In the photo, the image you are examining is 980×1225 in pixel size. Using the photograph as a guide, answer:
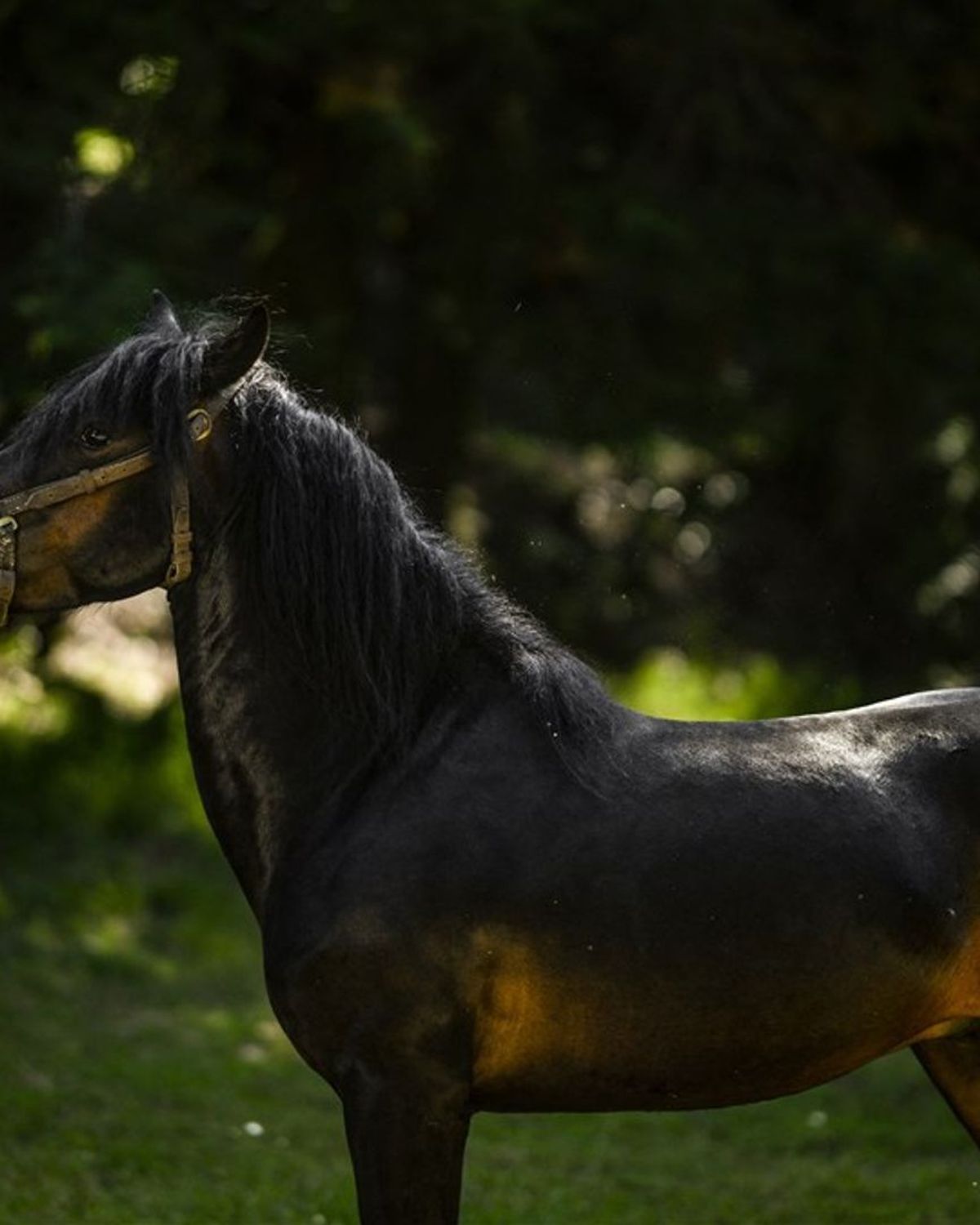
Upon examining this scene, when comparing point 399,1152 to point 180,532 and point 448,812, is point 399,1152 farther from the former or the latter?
point 180,532

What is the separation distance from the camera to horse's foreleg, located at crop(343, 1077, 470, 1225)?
323 cm

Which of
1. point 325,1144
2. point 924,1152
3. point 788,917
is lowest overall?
point 325,1144

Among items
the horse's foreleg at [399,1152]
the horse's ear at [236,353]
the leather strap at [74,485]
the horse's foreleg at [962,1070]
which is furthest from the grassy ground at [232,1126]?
the horse's ear at [236,353]

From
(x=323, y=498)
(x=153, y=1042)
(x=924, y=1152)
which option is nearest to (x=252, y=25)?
(x=153, y=1042)

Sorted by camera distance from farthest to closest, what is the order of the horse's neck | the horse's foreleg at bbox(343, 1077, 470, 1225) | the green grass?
the green grass
the horse's neck
the horse's foreleg at bbox(343, 1077, 470, 1225)

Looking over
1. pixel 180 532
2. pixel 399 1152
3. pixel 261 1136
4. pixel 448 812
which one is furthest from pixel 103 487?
pixel 261 1136

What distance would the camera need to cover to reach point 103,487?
3418 mm

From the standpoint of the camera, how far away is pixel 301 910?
3307mm

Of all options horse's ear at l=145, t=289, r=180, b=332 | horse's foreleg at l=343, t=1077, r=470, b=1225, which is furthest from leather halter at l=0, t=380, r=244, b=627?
horse's foreleg at l=343, t=1077, r=470, b=1225

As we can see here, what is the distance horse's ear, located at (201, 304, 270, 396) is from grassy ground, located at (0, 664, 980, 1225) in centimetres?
270

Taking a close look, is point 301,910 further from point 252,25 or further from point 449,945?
point 252,25

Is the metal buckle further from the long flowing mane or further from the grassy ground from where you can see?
the grassy ground

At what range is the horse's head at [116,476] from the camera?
3404 mm

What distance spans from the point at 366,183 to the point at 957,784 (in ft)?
20.0
